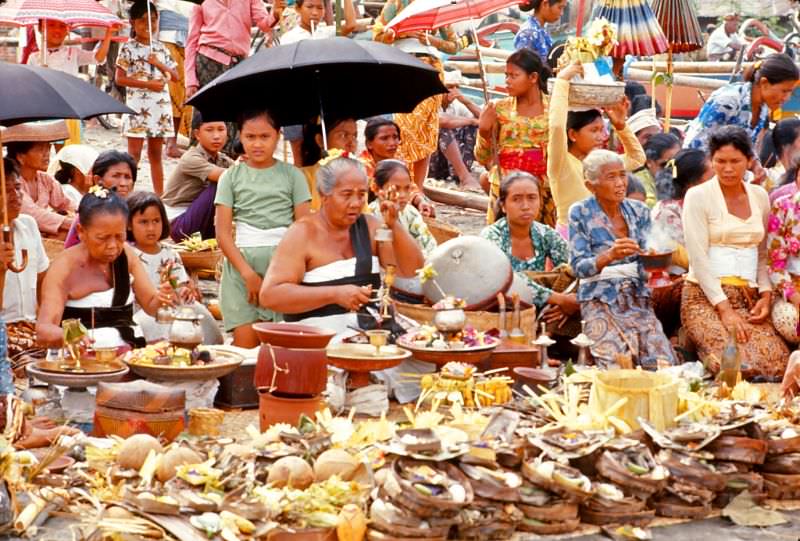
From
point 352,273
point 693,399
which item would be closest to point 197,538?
point 693,399

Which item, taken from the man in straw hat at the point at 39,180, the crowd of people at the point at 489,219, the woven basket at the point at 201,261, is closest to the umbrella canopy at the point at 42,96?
the crowd of people at the point at 489,219

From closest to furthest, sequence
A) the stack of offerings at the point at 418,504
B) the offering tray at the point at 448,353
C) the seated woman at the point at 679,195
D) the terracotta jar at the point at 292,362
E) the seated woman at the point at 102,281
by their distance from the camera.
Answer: the stack of offerings at the point at 418,504, the terracotta jar at the point at 292,362, the offering tray at the point at 448,353, the seated woman at the point at 102,281, the seated woman at the point at 679,195

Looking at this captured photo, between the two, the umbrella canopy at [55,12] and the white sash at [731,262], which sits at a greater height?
the umbrella canopy at [55,12]

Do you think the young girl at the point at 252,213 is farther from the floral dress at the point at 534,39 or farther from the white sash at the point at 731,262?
the floral dress at the point at 534,39

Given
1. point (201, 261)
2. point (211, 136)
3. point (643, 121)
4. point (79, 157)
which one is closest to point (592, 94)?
point (643, 121)

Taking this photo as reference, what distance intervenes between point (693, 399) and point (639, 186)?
3223mm

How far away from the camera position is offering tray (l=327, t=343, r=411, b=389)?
635cm

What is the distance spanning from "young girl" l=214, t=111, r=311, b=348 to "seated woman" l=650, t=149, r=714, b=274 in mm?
2177

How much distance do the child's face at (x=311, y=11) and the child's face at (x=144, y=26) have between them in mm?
1457

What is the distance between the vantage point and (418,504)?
4.75 meters

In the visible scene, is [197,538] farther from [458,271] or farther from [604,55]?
[604,55]

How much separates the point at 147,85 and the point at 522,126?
123 inches

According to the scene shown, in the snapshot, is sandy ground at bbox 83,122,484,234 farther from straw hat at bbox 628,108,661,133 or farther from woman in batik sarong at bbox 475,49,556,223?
woman in batik sarong at bbox 475,49,556,223

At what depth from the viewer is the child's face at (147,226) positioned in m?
7.60
